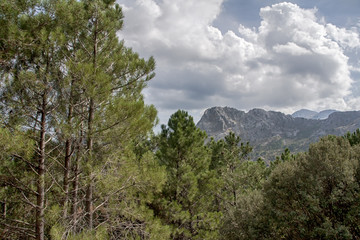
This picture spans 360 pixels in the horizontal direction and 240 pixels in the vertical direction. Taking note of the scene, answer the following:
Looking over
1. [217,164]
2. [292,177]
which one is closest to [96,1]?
[292,177]

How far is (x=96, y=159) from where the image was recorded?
253 inches

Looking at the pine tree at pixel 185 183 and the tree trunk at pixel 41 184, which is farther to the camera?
the pine tree at pixel 185 183

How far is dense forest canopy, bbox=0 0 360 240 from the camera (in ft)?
17.2

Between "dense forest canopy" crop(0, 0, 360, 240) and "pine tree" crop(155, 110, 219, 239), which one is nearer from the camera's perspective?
"dense forest canopy" crop(0, 0, 360, 240)

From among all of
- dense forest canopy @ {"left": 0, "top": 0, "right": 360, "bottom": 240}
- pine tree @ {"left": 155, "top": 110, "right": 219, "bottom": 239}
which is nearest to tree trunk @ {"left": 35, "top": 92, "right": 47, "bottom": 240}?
dense forest canopy @ {"left": 0, "top": 0, "right": 360, "bottom": 240}

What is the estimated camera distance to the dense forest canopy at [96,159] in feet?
17.2

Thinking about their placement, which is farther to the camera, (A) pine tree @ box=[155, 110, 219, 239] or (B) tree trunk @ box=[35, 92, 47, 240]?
(A) pine tree @ box=[155, 110, 219, 239]

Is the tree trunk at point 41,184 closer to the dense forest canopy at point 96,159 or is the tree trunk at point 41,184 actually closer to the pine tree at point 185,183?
the dense forest canopy at point 96,159

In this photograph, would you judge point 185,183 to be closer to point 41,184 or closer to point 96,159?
point 96,159

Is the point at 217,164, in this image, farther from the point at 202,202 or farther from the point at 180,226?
the point at 180,226

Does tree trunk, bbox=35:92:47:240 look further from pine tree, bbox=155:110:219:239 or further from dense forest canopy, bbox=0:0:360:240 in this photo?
pine tree, bbox=155:110:219:239

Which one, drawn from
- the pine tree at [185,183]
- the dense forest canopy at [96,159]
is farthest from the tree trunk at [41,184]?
the pine tree at [185,183]

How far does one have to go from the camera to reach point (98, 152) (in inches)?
270

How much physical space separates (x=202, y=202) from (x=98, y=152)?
7.88m
